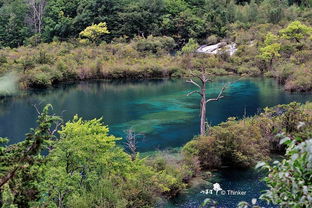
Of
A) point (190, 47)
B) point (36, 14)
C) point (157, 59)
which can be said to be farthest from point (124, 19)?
point (36, 14)

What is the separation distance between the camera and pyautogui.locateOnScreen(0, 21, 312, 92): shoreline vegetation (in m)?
49.9

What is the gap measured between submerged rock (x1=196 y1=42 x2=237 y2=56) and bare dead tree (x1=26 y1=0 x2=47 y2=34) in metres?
29.0

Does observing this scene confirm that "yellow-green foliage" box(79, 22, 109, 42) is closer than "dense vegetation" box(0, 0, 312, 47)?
Yes

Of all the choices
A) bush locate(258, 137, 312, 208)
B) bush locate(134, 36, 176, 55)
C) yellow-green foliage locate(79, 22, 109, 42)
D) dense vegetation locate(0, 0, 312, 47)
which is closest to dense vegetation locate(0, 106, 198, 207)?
bush locate(258, 137, 312, 208)

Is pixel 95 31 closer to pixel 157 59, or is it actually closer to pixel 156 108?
pixel 157 59

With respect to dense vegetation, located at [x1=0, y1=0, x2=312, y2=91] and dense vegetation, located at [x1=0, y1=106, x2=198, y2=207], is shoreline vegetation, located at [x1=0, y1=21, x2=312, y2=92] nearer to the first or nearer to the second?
dense vegetation, located at [x1=0, y1=0, x2=312, y2=91]

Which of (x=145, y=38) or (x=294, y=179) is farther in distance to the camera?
(x=145, y=38)

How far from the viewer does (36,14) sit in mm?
73125

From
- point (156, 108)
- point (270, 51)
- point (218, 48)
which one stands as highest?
point (218, 48)

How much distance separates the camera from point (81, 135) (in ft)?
49.0

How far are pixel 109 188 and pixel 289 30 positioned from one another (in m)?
49.6

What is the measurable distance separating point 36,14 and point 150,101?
42.5 meters

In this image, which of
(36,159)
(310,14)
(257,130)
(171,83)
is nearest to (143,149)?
(257,130)

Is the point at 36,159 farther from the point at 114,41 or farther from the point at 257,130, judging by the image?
the point at 114,41
